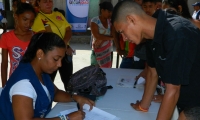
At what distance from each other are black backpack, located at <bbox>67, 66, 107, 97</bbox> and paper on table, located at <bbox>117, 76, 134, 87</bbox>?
0.76ft

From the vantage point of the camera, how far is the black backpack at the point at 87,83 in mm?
1956

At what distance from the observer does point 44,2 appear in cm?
270

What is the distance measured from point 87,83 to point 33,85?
0.60 metres

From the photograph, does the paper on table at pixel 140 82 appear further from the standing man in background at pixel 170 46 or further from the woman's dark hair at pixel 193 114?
the woman's dark hair at pixel 193 114

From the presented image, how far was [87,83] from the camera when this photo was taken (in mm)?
1967

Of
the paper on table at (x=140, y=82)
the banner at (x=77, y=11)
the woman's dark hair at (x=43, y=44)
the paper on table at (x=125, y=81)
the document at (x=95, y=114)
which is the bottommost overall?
the banner at (x=77, y=11)

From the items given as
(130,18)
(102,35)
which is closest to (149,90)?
(130,18)

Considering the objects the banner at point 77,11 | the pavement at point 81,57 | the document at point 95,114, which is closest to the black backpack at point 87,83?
the document at point 95,114

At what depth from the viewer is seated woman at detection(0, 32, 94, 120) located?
133 cm

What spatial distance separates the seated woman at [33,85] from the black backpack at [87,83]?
384mm

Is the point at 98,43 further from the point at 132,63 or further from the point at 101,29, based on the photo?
the point at 132,63

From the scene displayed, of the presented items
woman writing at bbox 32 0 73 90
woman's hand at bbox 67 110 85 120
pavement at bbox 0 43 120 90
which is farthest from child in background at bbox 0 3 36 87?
pavement at bbox 0 43 120 90

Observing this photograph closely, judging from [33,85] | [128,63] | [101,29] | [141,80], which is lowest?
[128,63]

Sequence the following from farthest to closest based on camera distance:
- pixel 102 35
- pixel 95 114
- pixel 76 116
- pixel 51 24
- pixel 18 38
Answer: pixel 102 35, pixel 51 24, pixel 18 38, pixel 95 114, pixel 76 116
